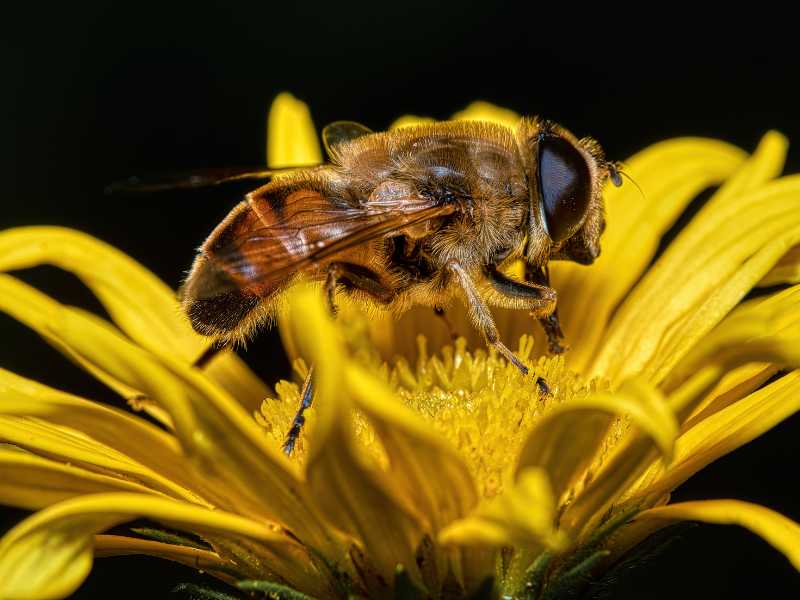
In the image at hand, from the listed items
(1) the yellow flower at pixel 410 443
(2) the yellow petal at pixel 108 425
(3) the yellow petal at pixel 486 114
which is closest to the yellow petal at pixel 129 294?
(1) the yellow flower at pixel 410 443

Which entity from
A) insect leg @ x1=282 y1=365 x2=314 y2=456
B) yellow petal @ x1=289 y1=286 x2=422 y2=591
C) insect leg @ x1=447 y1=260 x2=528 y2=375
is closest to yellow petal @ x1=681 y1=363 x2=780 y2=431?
insect leg @ x1=447 y1=260 x2=528 y2=375

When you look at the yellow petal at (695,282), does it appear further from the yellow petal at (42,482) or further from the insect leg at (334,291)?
the yellow petal at (42,482)

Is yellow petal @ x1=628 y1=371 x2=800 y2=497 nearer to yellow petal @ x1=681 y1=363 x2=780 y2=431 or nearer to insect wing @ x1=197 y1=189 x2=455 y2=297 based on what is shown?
yellow petal @ x1=681 y1=363 x2=780 y2=431

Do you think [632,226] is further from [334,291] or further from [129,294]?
[129,294]

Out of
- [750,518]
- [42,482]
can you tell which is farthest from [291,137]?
[750,518]

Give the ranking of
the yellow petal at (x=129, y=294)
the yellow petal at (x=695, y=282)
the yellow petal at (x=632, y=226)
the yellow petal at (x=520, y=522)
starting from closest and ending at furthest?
the yellow petal at (x=520, y=522) < the yellow petal at (x=695, y=282) < the yellow petal at (x=129, y=294) < the yellow petal at (x=632, y=226)

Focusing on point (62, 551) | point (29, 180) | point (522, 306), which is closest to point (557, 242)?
point (522, 306)

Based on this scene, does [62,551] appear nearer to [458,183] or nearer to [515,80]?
[458,183]
